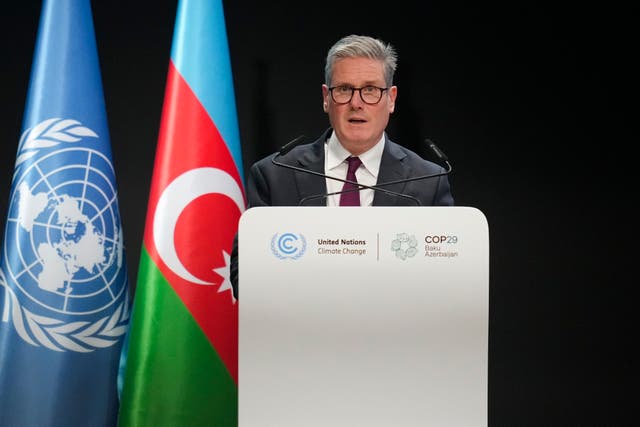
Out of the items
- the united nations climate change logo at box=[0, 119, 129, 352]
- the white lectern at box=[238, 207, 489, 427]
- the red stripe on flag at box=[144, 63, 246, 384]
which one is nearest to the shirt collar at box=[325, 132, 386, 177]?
the white lectern at box=[238, 207, 489, 427]

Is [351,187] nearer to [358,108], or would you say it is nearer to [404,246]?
[358,108]

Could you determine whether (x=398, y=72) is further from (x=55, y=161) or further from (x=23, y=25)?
(x=23, y=25)

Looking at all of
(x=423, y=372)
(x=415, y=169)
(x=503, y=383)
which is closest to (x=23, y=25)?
(x=415, y=169)

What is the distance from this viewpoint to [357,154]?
1913 mm

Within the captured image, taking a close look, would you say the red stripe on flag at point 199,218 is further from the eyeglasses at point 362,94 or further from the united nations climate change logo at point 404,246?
the united nations climate change logo at point 404,246

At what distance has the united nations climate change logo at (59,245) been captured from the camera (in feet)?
7.45

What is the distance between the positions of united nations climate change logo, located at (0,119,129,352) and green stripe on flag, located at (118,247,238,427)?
15 centimetres

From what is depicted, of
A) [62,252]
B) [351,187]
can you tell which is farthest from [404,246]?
[62,252]

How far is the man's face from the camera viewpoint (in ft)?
6.05

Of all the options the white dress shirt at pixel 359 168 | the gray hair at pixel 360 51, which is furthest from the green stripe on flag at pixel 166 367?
the gray hair at pixel 360 51

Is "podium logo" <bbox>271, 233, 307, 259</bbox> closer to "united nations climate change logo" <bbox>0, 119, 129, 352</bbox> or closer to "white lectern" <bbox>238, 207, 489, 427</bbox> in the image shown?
"white lectern" <bbox>238, 207, 489, 427</bbox>

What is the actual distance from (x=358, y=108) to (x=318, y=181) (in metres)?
0.24

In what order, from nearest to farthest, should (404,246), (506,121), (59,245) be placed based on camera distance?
(404,246)
(59,245)
(506,121)

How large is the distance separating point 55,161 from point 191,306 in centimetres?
70
